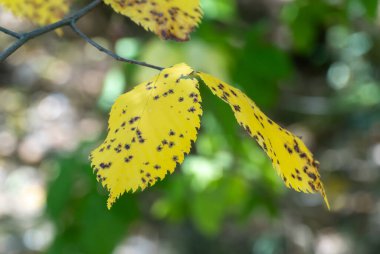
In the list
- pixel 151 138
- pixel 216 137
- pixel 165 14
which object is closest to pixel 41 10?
pixel 165 14

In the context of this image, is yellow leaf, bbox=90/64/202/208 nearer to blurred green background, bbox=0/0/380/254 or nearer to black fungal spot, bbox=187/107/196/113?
black fungal spot, bbox=187/107/196/113

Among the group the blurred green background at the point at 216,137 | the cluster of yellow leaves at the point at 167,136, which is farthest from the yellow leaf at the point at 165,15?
the blurred green background at the point at 216,137

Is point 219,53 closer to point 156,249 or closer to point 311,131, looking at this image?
point 156,249

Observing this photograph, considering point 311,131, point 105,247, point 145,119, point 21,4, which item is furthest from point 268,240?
point 145,119

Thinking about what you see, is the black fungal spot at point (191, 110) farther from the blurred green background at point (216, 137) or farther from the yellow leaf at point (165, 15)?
the blurred green background at point (216, 137)

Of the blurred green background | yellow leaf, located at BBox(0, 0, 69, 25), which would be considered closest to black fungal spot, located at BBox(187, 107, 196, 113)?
yellow leaf, located at BBox(0, 0, 69, 25)

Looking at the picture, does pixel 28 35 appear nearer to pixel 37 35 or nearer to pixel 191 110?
pixel 37 35
